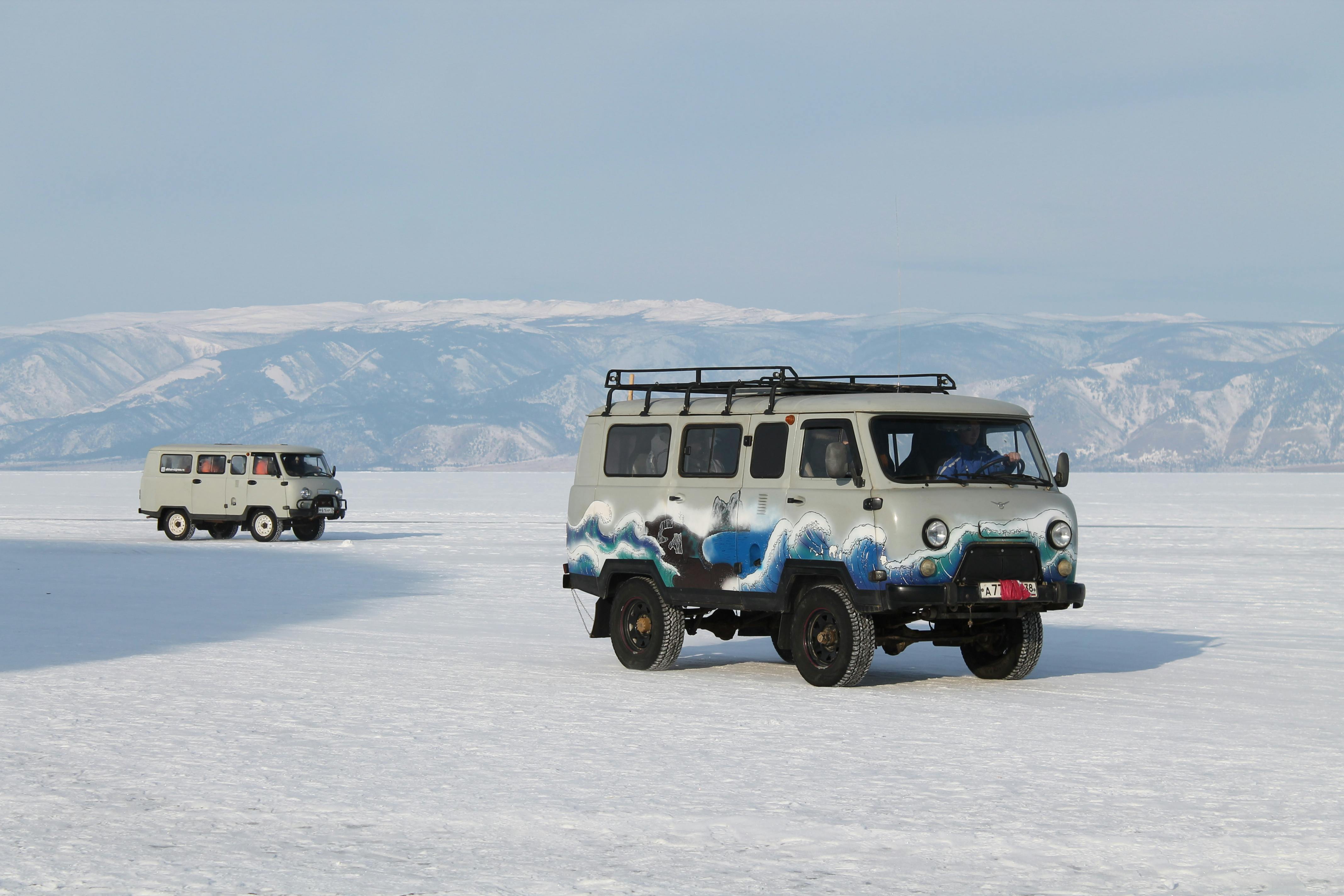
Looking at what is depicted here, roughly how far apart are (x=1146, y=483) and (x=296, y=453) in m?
98.2

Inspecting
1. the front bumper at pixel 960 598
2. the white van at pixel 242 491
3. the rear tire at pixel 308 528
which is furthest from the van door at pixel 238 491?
the front bumper at pixel 960 598

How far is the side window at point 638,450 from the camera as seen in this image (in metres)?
14.7

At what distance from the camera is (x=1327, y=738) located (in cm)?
1116

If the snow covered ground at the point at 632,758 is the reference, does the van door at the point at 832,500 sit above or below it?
above

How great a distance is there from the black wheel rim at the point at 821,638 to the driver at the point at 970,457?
144 cm

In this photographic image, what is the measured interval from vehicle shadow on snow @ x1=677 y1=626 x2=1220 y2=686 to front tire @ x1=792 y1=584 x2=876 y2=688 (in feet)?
1.61

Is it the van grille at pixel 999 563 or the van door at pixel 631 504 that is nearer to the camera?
the van grille at pixel 999 563

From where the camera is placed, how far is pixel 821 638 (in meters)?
13.6

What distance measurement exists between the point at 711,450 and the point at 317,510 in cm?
2525

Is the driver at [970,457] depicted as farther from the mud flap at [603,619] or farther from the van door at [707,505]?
the mud flap at [603,619]

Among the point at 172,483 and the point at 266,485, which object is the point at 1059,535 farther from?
the point at 172,483

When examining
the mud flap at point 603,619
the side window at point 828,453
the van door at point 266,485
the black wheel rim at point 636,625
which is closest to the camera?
the side window at point 828,453

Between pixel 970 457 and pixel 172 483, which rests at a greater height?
pixel 970 457

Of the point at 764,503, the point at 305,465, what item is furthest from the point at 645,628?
the point at 305,465
